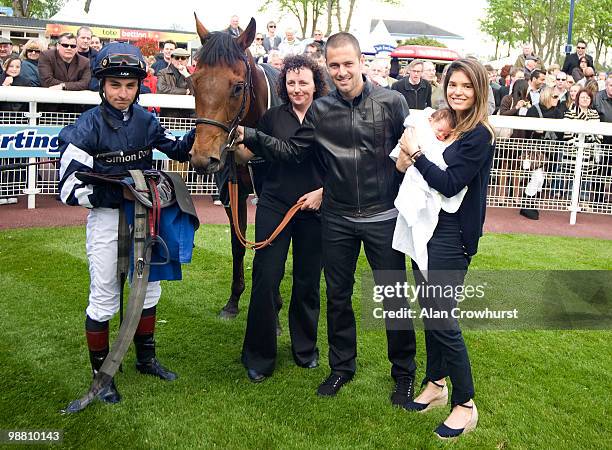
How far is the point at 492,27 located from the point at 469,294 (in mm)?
45510

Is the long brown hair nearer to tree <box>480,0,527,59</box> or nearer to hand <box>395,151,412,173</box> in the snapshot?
hand <box>395,151,412,173</box>

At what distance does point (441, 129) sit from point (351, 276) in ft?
3.21

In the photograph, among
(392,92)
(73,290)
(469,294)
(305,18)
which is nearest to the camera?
(392,92)

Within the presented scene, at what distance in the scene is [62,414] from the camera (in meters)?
3.41

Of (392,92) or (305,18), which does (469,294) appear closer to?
(392,92)

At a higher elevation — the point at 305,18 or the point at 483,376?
the point at 305,18

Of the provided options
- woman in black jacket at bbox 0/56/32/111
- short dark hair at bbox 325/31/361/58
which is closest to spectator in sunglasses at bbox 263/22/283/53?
woman in black jacket at bbox 0/56/32/111

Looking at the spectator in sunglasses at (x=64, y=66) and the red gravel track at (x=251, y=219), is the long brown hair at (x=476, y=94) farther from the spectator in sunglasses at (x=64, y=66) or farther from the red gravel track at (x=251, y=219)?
→ the spectator in sunglasses at (x=64, y=66)

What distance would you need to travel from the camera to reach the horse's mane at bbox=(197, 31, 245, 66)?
360cm

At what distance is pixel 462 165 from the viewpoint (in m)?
3.14

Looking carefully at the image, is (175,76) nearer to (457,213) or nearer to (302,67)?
(302,67)

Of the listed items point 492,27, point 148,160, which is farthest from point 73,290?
point 492,27

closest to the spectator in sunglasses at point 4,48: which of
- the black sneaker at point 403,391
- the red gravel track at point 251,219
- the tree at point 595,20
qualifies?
the red gravel track at point 251,219

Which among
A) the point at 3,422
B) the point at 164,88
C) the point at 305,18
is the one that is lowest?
the point at 3,422
